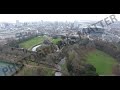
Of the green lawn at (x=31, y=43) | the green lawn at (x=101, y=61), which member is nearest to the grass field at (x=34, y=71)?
the green lawn at (x=31, y=43)

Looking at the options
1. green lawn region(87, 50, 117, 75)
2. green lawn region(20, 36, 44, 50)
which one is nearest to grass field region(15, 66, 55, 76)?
green lawn region(20, 36, 44, 50)

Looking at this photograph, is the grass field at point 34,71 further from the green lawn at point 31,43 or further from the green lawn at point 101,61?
the green lawn at point 101,61

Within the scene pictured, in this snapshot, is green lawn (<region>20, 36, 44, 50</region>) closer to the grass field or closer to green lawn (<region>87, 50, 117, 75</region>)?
the grass field

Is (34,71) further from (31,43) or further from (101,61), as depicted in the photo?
(101,61)

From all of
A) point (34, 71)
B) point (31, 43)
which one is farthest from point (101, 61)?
point (31, 43)

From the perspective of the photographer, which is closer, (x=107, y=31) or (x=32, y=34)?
(x=107, y=31)

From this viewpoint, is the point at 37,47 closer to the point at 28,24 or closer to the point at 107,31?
the point at 28,24
